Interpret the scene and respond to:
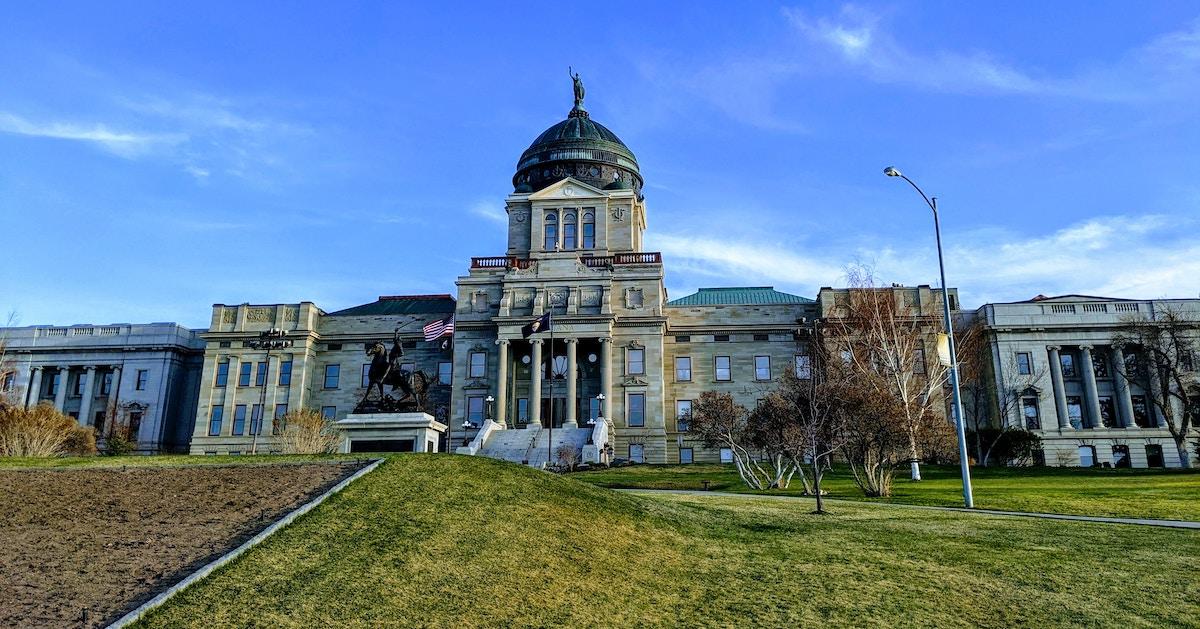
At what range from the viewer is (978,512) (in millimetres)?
21609

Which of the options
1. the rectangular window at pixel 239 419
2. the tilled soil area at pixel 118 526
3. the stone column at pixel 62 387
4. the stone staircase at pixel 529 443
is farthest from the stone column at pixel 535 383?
the stone column at pixel 62 387

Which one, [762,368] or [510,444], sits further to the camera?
[762,368]

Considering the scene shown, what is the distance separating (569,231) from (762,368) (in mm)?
18873

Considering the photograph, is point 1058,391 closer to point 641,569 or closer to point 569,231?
point 569,231

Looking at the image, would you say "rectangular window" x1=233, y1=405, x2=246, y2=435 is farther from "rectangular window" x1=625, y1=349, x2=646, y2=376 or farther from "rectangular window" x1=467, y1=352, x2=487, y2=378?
"rectangular window" x1=625, y1=349, x2=646, y2=376

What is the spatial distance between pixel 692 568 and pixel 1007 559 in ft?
16.4

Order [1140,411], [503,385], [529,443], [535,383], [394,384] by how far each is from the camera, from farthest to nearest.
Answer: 1. [1140,411]
2. [503,385]
3. [535,383]
4. [529,443]
5. [394,384]

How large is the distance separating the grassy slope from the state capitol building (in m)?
35.8

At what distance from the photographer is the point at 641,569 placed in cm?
1296

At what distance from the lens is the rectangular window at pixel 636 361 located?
200 ft

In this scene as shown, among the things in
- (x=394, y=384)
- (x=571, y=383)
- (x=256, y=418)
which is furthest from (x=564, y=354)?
(x=394, y=384)

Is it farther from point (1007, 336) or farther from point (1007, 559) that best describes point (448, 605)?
point (1007, 336)

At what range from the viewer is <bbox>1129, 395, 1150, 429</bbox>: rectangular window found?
60.7 metres

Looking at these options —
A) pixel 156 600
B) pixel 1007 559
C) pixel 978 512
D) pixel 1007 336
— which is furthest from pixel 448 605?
pixel 1007 336
